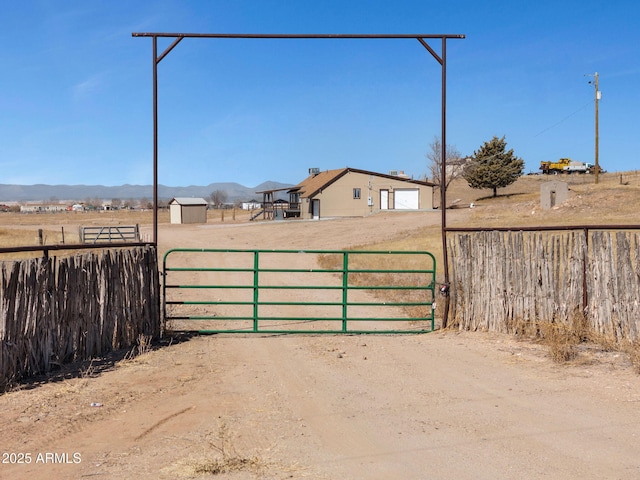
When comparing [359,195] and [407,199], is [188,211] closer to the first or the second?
[359,195]

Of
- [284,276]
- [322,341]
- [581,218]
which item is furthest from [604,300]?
[581,218]

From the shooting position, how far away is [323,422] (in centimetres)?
606

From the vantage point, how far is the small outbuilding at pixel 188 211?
6481 centimetres

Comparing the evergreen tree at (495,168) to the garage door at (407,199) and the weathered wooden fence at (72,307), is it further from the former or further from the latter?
the weathered wooden fence at (72,307)

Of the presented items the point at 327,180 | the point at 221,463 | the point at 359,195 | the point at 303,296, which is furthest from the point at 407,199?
the point at 221,463

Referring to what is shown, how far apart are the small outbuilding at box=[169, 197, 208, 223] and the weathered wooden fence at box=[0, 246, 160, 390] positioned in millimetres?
55867

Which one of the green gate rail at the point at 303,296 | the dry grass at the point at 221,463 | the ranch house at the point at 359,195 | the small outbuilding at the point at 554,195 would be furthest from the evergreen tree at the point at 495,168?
the dry grass at the point at 221,463

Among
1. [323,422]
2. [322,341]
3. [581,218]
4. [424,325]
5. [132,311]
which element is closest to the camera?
[323,422]

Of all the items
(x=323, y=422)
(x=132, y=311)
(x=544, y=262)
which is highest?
(x=544, y=262)

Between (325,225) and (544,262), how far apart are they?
37.2 m

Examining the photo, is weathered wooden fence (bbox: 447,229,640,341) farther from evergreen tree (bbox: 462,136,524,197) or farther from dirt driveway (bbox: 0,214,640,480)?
evergreen tree (bbox: 462,136,524,197)

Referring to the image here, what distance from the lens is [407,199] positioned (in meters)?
60.9

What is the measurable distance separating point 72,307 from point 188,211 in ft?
191

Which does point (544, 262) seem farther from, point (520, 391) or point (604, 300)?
point (520, 391)
